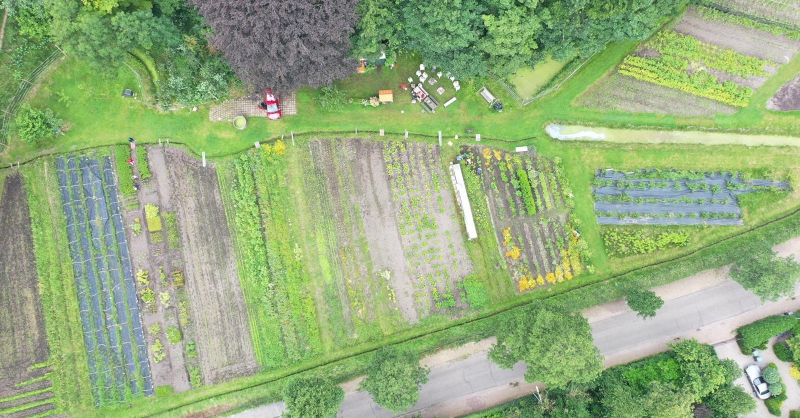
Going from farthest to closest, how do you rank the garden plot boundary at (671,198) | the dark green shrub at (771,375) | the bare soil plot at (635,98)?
1. the bare soil plot at (635,98)
2. the garden plot boundary at (671,198)
3. the dark green shrub at (771,375)

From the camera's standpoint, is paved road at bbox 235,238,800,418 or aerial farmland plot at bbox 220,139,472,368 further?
aerial farmland plot at bbox 220,139,472,368

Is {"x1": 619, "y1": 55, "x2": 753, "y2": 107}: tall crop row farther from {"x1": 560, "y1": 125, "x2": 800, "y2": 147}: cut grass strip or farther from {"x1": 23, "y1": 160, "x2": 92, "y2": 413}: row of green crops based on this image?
{"x1": 23, "y1": 160, "x2": 92, "y2": 413}: row of green crops

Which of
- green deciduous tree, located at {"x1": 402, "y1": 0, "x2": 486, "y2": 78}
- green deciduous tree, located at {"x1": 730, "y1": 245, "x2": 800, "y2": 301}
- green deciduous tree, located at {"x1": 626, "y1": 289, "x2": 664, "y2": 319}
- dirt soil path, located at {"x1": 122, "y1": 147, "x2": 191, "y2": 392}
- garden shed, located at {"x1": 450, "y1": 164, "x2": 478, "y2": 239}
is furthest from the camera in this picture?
garden shed, located at {"x1": 450, "y1": 164, "x2": 478, "y2": 239}

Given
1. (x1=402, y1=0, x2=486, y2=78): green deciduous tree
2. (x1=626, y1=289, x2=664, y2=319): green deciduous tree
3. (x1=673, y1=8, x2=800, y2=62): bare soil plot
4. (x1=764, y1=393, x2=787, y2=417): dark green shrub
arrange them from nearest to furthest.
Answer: (x1=402, y1=0, x2=486, y2=78): green deciduous tree, (x1=626, y1=289, x2=664, y2=319): green deciduous tree, (x1=764, y1=393, x2=787, y2=417): dark green shrub, (x1=673, y1=8, x2=800, y2=62): bare soil plot

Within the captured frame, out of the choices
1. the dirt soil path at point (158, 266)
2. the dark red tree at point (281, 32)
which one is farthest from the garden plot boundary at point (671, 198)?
the dirt soil path at point (158, 266)

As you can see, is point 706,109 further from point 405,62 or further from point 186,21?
point 186,21

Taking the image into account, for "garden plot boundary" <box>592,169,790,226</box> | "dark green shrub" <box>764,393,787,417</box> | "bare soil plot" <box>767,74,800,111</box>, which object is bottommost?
"dark green shrub" <box>764,393,787,417</box>

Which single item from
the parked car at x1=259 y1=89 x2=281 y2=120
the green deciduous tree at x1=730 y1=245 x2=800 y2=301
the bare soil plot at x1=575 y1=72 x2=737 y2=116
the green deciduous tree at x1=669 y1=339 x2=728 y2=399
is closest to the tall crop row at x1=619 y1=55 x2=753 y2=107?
the bare soil plot at x1=575 y1=72 x2=737 y2=116

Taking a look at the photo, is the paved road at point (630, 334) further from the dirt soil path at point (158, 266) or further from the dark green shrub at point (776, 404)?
the dirt soil path at point (158, 266)
